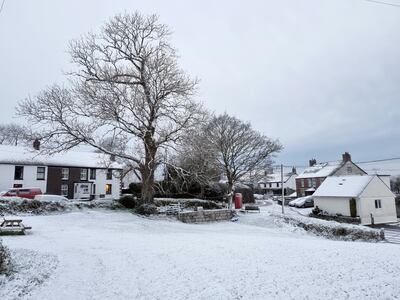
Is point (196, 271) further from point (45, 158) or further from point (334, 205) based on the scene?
point (334, 205)

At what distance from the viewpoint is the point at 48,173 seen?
3891 centimetres

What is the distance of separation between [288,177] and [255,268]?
266ft

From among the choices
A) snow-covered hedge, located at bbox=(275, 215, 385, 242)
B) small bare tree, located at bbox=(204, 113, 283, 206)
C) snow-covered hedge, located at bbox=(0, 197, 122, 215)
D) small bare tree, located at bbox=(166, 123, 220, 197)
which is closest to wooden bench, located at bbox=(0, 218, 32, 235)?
snow-covered hedge, located at bbox=(0, 197, 122, 215)

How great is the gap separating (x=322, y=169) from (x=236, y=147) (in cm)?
3177

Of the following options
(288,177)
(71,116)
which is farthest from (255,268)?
(288,177)

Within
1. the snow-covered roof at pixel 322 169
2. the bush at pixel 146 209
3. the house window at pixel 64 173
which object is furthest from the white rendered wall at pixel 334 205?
the house window at pixel 64 173

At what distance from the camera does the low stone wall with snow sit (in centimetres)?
2442

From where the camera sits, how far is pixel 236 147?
38.9m

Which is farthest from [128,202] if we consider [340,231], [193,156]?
[340,231]

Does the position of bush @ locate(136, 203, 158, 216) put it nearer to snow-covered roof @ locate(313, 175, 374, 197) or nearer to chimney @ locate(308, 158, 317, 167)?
snow-covered roof @ locate(313, 175, 374, 197)

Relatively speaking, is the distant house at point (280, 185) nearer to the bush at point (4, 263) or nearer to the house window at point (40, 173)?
the house window at point (40, 173)

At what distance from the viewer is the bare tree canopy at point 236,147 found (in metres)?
38.5

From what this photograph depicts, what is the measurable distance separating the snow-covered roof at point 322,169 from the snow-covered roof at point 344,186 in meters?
20.3

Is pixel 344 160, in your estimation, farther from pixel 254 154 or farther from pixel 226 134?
pixel 226 134
